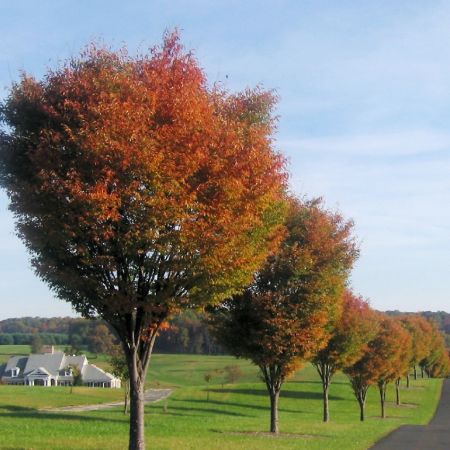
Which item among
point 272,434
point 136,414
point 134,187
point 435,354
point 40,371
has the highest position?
point 134,187

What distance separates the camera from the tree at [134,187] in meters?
11.4

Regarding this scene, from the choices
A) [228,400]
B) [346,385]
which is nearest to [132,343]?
→ [228,400]

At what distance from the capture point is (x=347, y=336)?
35.8m

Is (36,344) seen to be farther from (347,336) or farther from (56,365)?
(347,336)

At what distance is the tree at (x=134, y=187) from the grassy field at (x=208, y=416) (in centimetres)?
574

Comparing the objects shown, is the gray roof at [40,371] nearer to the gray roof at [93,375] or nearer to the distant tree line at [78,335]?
the gray roof at [93,375]

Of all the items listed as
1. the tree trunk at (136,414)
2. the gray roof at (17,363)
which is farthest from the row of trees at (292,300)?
the gray roof at (17,363)

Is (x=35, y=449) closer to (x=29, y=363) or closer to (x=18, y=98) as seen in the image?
(x=18, y=98)

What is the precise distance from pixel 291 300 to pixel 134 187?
13165 millimetres

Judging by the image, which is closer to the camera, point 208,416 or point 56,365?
point 208,416

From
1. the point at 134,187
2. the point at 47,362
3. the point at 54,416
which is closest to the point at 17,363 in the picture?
the point at 47,362

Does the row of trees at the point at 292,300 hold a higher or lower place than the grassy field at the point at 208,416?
higher

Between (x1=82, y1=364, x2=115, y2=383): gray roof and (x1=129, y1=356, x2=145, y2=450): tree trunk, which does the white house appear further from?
(x1=129, y1=356, x2=145, y2=450): tree trunk

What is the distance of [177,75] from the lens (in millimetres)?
12641
